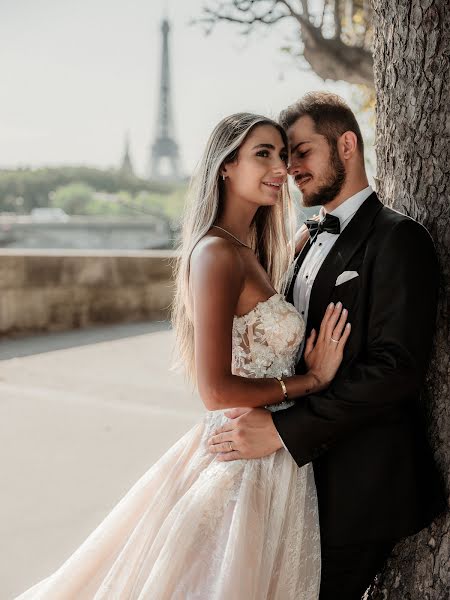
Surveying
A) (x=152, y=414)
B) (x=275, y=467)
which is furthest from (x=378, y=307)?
(x=152, y=414)

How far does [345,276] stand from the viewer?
7.03 feet

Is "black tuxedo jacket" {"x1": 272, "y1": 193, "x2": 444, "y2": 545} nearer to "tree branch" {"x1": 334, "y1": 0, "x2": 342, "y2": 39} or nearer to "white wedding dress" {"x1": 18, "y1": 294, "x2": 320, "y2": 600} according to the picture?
"white wedding dress" {"x1": 18, "y1": 294, "x2": 320, "y2": 600}

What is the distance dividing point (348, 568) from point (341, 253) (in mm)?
932

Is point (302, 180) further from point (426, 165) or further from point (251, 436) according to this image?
point (251, 436)

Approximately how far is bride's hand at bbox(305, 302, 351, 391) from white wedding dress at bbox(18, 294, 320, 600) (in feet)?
→ 0.53

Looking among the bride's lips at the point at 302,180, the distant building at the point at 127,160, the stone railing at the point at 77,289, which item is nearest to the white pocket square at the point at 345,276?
the bride's lips at the point at 302,180

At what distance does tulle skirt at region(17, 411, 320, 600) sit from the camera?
2047mm

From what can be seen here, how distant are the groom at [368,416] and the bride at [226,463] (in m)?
0.06

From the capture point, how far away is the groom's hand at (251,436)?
2.15 metres

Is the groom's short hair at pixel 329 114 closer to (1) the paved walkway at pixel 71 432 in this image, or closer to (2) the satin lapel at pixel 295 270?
(2) the satin lapel at pixel 295 270

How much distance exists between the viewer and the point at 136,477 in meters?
4.17

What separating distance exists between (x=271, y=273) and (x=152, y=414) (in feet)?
9.05

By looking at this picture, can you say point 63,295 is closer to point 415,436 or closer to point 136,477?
point 136,477

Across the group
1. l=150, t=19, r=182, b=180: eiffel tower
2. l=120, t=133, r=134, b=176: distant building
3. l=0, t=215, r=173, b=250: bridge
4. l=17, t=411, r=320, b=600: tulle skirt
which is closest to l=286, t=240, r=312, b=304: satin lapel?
l=17, t=411, r=320, b=600: tulle skirt
